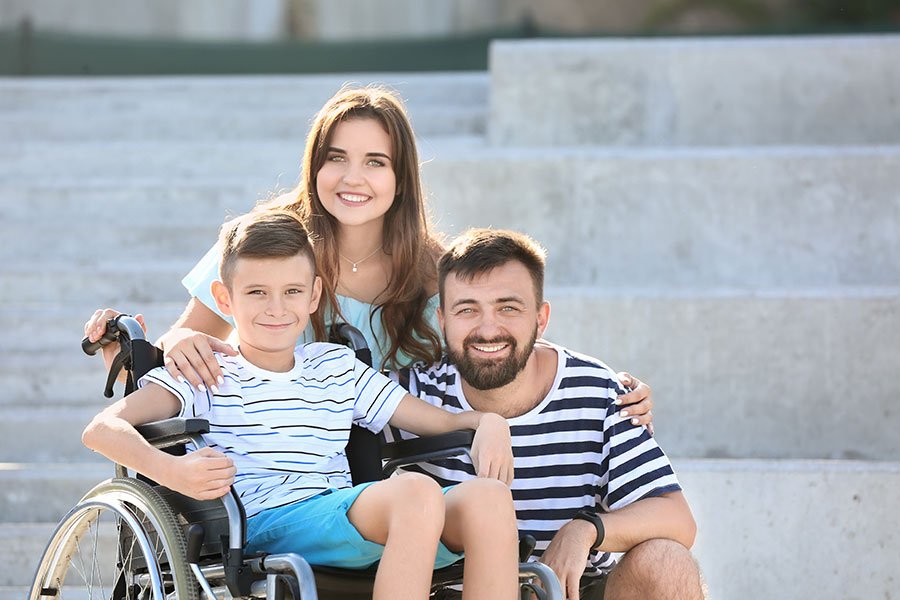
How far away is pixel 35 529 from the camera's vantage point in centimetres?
383

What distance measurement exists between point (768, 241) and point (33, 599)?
2849mm

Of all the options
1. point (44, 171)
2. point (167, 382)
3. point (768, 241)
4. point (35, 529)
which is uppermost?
point (44, 171)

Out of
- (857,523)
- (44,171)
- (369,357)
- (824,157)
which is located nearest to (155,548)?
(369,357)

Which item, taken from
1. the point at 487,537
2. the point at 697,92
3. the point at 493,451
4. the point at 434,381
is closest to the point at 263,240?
the point at 434,381

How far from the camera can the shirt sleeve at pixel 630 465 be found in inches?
111

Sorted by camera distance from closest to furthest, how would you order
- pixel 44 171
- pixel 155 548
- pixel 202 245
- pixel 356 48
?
pixel 155 548
pixel 202 245
pixel 44 171
pixel 356 48

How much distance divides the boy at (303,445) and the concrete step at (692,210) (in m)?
2.04

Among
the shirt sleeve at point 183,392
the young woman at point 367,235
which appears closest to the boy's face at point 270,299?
the shirt sleeve at point 183,392

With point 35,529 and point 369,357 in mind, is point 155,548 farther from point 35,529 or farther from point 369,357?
point 35,529

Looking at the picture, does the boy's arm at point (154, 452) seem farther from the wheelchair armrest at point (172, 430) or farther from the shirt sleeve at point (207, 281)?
the shirt sleeve at point (207, 281)

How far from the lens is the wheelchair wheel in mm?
2457

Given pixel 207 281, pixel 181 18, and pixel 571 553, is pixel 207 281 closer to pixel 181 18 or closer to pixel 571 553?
pixel 571 553

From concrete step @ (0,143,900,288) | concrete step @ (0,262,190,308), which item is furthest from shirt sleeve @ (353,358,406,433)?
concrete step @ (0,262,190,308)

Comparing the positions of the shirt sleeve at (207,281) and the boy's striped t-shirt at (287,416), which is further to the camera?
the shirt sleeve at (207,281)
